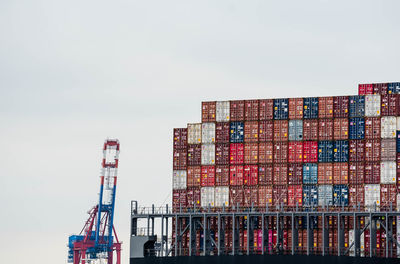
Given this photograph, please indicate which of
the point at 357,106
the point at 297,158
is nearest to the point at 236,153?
the point at 297,158

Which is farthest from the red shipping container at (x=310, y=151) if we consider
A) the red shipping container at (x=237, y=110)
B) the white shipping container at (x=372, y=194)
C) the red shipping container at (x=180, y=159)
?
the red shipping container at (x=180, y=159)

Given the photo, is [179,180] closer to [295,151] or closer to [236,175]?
[236,175]

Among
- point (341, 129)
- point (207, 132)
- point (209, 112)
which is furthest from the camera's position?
point (209, 112)

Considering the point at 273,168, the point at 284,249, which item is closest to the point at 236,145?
the point at 273,168

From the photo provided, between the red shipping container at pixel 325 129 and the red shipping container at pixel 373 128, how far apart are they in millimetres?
3499

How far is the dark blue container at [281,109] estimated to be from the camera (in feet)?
328

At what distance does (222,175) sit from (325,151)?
10839 mm

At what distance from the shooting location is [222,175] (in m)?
102

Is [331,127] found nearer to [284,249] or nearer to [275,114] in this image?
[275,114]

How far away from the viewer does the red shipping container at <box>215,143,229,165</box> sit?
101750 millimetres

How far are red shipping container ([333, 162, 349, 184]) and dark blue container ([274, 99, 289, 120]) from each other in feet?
23.7

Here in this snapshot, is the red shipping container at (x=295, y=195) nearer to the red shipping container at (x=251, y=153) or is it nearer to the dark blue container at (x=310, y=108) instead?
the red shipping container at (x=251, y=153)

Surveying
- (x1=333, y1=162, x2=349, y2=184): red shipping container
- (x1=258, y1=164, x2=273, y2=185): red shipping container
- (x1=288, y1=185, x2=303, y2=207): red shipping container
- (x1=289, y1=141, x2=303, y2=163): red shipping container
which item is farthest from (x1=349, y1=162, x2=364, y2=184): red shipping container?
(x1=258, y1=164, x2=273, y2=185): red shipping container

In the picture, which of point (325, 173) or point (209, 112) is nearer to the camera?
point (325, 173)
